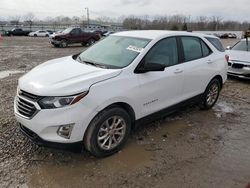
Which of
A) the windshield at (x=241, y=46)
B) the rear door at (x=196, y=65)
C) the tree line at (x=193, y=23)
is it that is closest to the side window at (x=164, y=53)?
the rear door at (x=196, y=65)

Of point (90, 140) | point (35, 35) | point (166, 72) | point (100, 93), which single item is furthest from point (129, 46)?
point (35, 35)

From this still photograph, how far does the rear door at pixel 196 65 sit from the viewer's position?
15.8 feet

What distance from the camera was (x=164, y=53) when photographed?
4449 millimetres

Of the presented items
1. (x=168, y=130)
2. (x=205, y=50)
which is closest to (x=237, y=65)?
(x=205, y=50)

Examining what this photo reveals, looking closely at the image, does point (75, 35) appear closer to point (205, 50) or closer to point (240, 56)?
point (240, 56)

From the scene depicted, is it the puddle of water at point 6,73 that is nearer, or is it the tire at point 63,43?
the puddle of water at point 6,73

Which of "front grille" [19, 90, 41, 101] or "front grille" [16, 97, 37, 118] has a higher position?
"front grille" [19, 90, 41, 101]

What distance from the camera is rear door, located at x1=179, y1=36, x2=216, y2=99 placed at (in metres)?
4.82

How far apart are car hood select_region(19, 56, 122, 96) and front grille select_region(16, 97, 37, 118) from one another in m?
0.16

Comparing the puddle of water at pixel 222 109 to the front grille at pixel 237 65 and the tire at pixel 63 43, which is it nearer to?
the front grille at pixel 237 65

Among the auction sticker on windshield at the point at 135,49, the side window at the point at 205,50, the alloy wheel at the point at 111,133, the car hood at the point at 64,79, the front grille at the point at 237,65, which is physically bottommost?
the alloy wheel at the point at 111,133

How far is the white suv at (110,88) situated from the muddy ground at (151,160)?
0.36 meters

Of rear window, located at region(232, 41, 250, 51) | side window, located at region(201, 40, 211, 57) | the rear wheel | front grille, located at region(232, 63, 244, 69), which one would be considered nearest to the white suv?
side window, located at region(201, 40, 211, 57)

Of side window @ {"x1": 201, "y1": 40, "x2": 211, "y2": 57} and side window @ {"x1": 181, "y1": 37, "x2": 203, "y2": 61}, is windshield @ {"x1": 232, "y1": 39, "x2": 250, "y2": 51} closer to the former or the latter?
side window @ {"x1": 201, "y1": 40, "x2": 211, "y2": 57}
